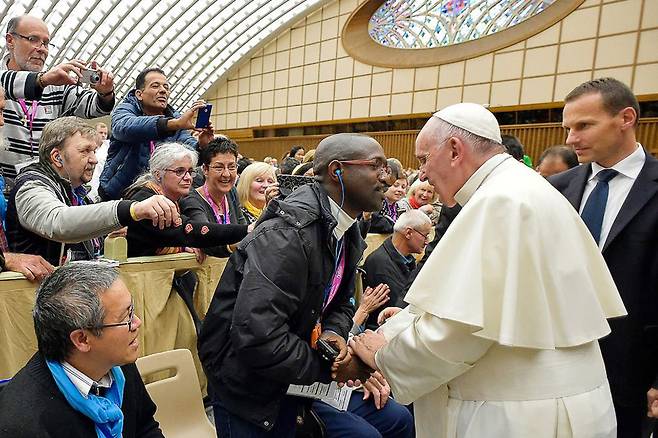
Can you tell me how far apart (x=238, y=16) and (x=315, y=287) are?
956 inches

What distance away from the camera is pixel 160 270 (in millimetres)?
2859

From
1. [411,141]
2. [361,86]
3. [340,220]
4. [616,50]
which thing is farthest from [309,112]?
[340,220]

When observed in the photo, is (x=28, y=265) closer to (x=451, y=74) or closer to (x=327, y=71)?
(x=451, y=74)

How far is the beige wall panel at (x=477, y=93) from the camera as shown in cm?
1485

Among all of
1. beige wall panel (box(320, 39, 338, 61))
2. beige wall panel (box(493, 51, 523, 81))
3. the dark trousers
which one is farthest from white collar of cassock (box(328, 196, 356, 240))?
beige wall panel (box(320, 39, 338, 61))

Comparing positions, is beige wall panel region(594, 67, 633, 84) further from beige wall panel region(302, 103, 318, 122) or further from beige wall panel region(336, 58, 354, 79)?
beige wall panel region(302, 103, 318, 122)

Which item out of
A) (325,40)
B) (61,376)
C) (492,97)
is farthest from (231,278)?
(325,40)

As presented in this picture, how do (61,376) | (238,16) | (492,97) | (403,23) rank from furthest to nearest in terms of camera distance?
(238,16)
(403,23)
(492,97)
(61,376)

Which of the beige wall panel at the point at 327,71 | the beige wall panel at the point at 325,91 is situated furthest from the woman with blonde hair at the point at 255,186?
the beige wall panel at the point at 327,71

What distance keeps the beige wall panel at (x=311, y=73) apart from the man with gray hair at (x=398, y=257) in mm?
17734

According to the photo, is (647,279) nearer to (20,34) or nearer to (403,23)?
(20,34)

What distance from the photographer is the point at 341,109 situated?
1927 cm

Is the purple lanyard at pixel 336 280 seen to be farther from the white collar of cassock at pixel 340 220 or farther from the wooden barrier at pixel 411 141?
the wooden barrier at pixel 411 141

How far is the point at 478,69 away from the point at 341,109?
6.22 m
